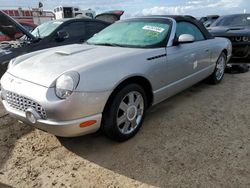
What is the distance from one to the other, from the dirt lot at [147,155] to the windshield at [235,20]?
4.97 meters

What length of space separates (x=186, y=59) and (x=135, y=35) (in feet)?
2.90

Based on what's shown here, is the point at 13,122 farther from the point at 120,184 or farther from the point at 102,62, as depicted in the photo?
the point at 120,184

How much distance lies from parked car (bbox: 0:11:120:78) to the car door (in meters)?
2.80

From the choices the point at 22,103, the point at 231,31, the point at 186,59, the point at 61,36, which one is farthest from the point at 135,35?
the point at 231,31

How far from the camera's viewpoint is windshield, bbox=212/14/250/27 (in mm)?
7711

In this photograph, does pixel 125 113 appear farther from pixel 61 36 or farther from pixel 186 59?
pixel 61 36

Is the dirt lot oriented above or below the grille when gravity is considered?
below

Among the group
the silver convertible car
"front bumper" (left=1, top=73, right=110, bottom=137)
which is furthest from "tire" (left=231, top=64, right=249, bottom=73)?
"front bumper" (left=1, top=73, right=110, bottom=137)

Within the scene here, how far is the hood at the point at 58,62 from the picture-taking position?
8.38ft

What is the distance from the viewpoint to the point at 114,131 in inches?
110

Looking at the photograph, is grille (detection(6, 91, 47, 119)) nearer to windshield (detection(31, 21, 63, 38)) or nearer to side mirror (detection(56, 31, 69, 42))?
side mirror (detection(56, 31, 69, 42))

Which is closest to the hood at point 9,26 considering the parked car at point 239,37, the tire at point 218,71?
the tire at point 218,71

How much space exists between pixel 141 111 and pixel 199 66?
1.68 metres

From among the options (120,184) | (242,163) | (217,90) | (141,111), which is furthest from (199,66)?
(120,184)
